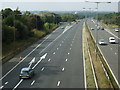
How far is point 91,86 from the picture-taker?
2564cm

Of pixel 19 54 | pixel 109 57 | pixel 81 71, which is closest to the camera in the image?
pixel 81 71

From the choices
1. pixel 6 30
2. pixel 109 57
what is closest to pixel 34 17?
pixel 6 30

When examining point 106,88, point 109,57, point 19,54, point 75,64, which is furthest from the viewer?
point 19,54

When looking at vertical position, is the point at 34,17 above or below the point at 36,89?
above

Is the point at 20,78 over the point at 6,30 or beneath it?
beneath

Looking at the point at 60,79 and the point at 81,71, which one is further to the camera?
the point at 81,71

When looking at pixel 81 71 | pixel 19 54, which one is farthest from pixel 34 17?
pixel 81 71

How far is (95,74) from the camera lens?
30375mm

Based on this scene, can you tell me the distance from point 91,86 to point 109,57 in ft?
55.1

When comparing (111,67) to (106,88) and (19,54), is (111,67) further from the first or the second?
(19,54)

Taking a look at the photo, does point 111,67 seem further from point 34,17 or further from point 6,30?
point 34,17

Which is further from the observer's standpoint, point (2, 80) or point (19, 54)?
point (19, 54)

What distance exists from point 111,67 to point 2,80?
14064 mm

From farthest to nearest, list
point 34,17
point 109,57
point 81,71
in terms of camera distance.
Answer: point 34,17
point 109,57
point 81,71
